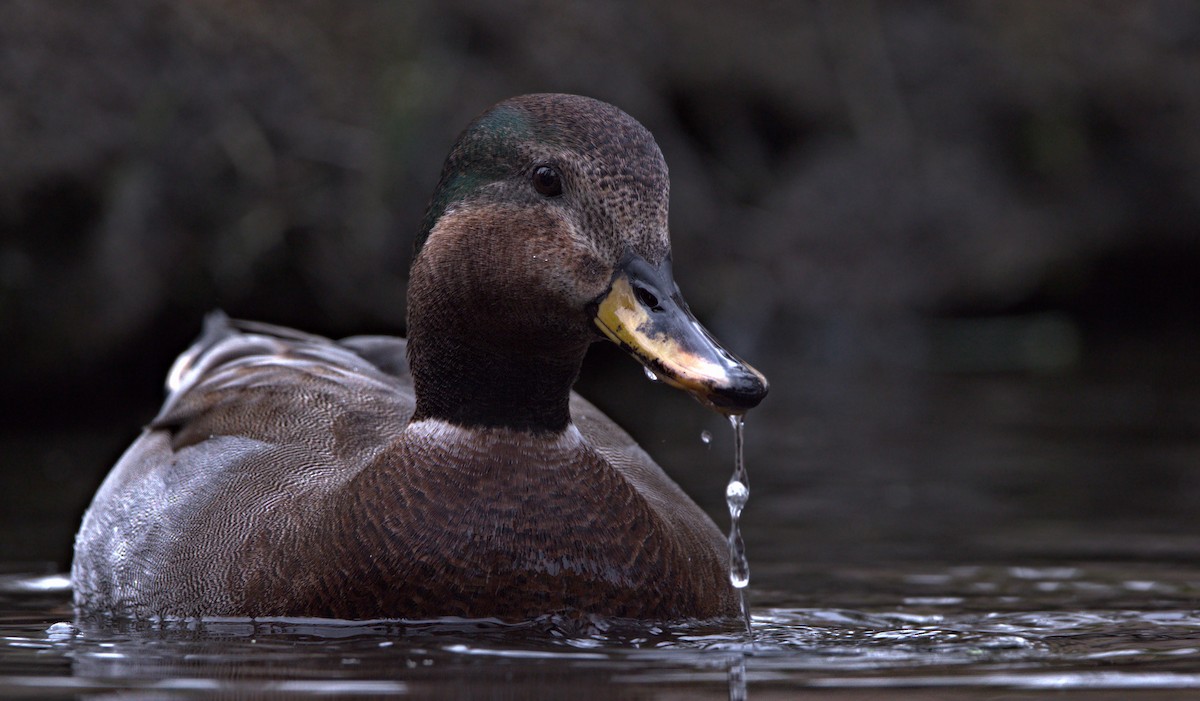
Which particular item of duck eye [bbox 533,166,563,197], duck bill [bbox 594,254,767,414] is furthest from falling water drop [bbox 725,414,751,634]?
duck eye [bbox 533,166,563,197]

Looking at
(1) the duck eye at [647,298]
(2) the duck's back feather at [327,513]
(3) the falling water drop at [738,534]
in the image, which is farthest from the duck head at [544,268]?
(3) the falling water drop at [738,534]

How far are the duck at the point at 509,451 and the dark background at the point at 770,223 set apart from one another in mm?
1871

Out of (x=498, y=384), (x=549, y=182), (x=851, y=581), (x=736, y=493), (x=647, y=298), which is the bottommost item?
(x=851, y=581)

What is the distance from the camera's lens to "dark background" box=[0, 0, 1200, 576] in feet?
26.1

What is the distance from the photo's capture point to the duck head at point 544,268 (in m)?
3.92

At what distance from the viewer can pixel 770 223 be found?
1291 centimetres

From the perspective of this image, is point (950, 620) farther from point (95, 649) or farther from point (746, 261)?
point (746, 261)

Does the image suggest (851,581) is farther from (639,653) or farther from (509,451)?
(639,653)

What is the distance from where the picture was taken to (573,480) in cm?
413

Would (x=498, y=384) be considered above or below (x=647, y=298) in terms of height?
below

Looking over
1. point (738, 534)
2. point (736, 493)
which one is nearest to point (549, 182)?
point (736, 493)

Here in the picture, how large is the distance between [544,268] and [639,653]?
0.90 metres

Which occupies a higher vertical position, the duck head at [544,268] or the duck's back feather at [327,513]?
the duck head at [544,268]

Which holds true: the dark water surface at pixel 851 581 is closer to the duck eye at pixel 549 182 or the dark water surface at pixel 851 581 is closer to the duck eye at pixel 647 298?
the duck eye at pixel 647 298
